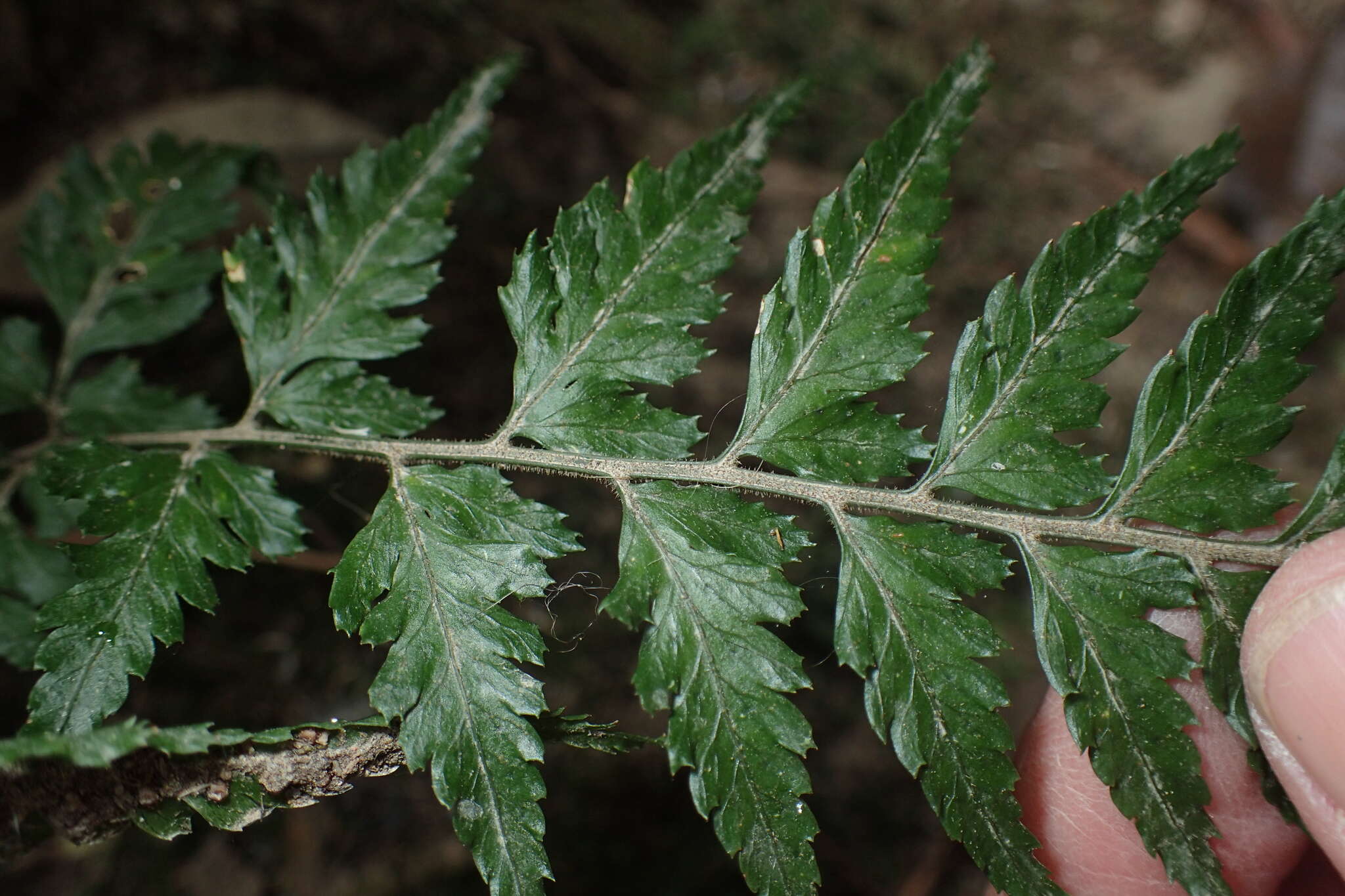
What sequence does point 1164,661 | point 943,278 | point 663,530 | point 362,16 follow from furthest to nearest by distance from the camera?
1. point 943,278
2. point 362,16
3. point 663,530
4. point 1164,661

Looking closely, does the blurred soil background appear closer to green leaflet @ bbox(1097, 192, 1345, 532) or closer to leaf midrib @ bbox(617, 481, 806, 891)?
leaf midrib @ bbox(617, 481, 806, 891)

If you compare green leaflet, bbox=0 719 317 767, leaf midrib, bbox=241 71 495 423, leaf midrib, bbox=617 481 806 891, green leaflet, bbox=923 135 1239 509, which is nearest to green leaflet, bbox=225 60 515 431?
leaf midrib, bbox=241 71 495 423

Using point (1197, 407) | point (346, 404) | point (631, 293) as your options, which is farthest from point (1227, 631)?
point (346, 404)

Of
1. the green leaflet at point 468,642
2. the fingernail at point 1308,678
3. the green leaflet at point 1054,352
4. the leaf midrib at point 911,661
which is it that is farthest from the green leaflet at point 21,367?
the fingernail at point 1308,678

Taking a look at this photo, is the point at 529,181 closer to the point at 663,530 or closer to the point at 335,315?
the point at 335,315

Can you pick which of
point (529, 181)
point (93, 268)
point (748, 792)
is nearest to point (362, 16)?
point (529, 181)

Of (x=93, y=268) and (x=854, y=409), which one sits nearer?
(x=854, y=409)

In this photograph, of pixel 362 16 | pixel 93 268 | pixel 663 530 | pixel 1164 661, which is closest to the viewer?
pixel 1164 661
